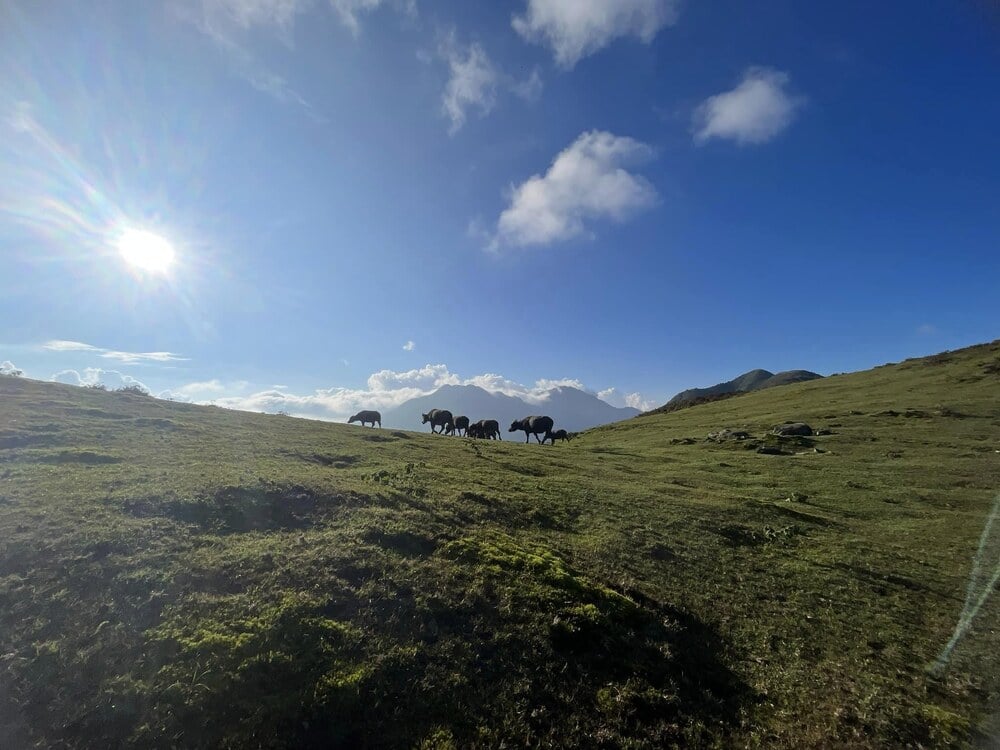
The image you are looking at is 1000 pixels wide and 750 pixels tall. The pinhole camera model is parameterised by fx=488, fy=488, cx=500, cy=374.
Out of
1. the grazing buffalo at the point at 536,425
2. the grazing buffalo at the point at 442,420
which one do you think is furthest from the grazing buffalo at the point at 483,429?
the grazing buffalo at the point at 536,425

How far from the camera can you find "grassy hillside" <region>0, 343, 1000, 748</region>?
814cm

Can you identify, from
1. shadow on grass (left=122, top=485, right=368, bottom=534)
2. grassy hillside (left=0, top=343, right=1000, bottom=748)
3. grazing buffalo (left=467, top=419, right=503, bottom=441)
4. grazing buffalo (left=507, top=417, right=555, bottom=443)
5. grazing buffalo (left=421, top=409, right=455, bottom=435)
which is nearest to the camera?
grassy hillside (left=0, top=343, right=1000, bottom=748)

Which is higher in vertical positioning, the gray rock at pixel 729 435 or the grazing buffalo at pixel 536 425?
the grazing buffalo at pixel 536 425

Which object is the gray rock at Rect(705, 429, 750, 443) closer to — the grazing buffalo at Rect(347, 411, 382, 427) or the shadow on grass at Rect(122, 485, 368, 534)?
the grazing buffalo at Rect(347, 411, 382, 427)

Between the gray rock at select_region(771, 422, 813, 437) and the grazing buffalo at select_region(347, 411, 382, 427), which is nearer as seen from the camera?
the gray rock at select_region(771, 422, 813, 437)

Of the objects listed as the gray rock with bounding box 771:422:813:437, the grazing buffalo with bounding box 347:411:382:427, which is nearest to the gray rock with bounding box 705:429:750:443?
the gray rock with bounding box 771:422:813:437

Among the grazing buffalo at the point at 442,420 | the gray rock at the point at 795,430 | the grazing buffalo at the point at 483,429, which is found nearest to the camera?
the gray rock at the point at 795,430

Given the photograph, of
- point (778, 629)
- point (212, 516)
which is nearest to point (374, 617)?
point (212, 516)

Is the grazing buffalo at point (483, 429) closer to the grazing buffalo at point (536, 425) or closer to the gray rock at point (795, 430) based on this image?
the grazing buffalo at point (536, 425)

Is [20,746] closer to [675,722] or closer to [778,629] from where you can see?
[675,722]

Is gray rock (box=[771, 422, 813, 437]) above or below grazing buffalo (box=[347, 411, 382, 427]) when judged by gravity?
below

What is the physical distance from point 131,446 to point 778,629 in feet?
88.0

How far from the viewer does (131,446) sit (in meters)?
22.8

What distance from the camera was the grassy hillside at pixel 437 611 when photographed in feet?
26.7
